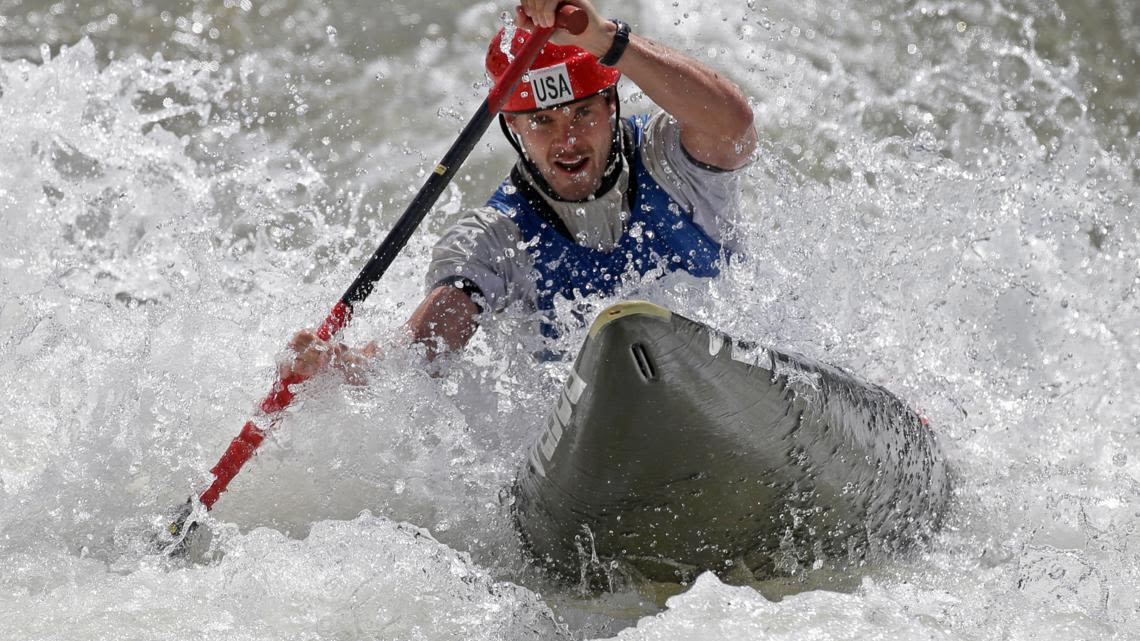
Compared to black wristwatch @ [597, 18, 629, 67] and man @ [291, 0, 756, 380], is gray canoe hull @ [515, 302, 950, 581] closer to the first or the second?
man @ [291, 0, 756, 380]

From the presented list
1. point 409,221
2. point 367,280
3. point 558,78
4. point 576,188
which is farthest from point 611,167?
point 367,280

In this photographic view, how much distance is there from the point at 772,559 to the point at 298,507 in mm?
1173

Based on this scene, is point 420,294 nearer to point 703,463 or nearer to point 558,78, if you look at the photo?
point 558,78

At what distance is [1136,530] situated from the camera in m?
2.62

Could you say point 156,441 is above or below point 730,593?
below

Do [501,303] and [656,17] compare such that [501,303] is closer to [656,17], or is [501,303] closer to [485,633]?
[485,633]

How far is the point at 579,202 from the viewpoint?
114 inches

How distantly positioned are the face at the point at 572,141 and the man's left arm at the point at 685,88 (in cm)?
15

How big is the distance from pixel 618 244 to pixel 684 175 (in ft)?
0.75

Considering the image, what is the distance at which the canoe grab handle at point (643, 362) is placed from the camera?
2090 mm

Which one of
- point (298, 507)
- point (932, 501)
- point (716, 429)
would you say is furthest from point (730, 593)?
point (298, 507)

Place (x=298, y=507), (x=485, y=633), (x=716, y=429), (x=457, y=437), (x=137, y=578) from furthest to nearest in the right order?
(x=298, y=507)
(x=457, y=437)
(x=137, y=578)
(x=485, y=633)
(x=716, y=429)

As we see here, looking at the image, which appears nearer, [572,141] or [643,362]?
[643,362]

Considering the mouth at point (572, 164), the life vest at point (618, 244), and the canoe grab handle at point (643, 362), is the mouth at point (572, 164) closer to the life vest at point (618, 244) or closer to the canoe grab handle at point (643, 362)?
→ the life vest at point (618, 244)
